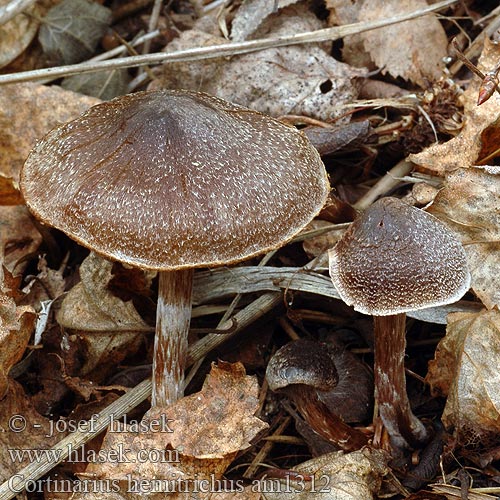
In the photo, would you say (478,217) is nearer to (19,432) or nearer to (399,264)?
(399,264)

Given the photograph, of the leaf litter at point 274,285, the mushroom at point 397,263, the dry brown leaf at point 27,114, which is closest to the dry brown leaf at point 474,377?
the leaf litter at point 274,285

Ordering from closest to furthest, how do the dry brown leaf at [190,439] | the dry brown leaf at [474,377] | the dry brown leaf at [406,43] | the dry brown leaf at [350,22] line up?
the dry brown leaf at [190,439]
the dry brown leaf at [474,377]
the dry brown leaf at [406,43]
the dry brown leaf at [350,22]

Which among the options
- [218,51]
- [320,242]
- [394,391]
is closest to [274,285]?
[320,242]

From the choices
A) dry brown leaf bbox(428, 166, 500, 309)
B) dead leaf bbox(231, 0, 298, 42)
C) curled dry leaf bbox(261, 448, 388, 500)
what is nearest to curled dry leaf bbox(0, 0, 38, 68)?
dead leaf bbox(231, 0, 298, 42)

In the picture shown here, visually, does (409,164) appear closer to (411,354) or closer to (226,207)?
(411,354)

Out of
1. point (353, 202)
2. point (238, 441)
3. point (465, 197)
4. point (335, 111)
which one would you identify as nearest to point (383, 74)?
point (335, 111)

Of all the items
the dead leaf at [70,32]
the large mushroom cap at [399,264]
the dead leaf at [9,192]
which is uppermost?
the dead leaf at [70,32]

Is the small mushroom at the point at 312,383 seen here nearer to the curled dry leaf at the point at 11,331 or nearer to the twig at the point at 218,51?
the curled dry leaf at the point at 11,331
